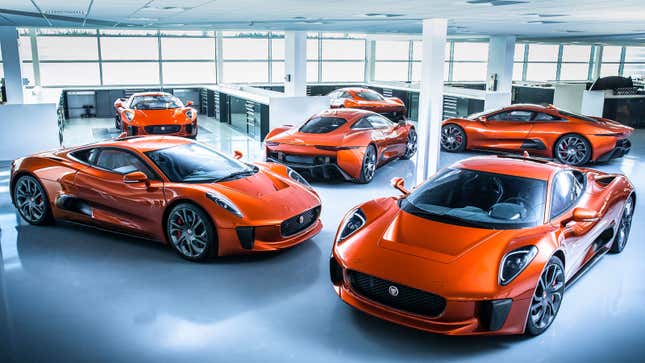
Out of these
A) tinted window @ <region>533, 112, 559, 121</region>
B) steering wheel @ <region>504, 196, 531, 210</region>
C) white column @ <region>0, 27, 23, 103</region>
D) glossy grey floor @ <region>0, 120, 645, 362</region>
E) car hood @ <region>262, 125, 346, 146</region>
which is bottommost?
glossy grey floor @ <region>0, 120, 645, 362</region>

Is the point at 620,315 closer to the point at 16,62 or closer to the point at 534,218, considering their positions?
the point at 534,218

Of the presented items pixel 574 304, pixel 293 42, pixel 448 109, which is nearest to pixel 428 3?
pixel 574 304

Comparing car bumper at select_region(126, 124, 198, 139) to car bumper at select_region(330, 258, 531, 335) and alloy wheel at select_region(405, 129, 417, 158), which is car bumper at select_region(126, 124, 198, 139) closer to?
alloy wheel at select_region(405, 129, 417, 158)

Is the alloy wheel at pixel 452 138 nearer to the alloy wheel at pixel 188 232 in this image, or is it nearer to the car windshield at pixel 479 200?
the car windshield at pixel 479 200

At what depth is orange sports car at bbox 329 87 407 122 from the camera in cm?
1641

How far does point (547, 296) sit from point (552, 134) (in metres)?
7.05

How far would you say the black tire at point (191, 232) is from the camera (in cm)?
511

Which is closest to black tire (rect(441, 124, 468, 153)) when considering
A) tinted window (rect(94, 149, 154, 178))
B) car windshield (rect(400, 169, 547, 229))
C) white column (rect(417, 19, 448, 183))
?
white column (rect(417, 19, 448, 183))

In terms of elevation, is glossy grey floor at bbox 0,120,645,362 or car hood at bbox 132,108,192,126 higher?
car hood at bbox 132,108,192,126

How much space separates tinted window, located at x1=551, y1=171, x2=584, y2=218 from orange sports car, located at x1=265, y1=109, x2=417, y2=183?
3.90 metres

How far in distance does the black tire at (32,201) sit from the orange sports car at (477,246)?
371 cm

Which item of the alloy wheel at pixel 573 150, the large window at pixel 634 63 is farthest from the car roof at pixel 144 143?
the large window at pixel 634 63

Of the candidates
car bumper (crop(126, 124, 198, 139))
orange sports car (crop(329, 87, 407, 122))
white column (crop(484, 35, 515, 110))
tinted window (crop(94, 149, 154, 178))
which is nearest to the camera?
tinted window (crop(94, 149, 154, 178))

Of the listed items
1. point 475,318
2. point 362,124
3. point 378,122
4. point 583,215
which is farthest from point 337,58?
point 475,318
